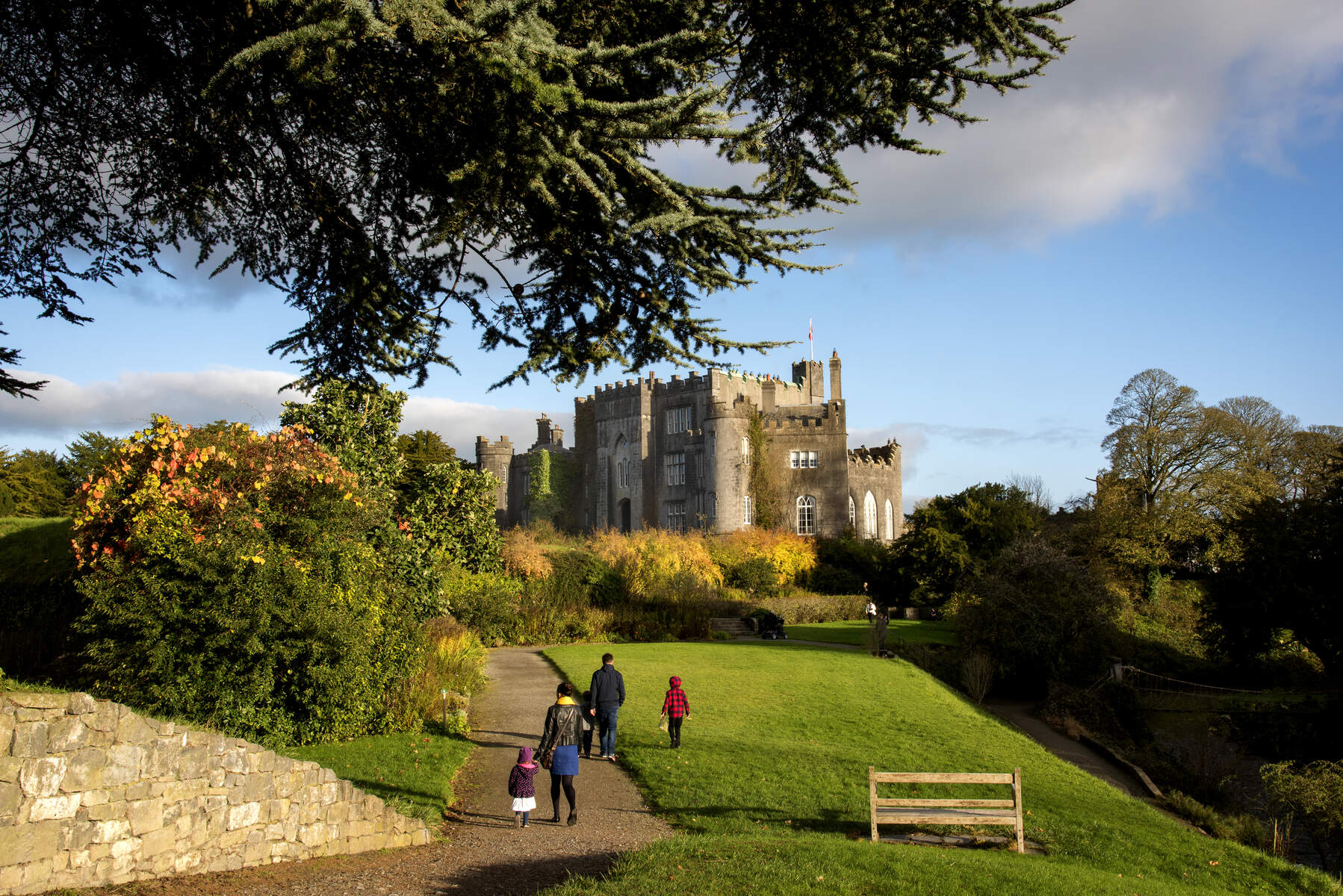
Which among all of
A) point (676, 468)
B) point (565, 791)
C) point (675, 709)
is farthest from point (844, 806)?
point (676, 468)

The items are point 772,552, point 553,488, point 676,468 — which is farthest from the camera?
point 553,488

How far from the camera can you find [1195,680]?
26969 mm

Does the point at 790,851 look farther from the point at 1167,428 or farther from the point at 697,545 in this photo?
the point at 1167,428

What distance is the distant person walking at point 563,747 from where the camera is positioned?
29.8 feet

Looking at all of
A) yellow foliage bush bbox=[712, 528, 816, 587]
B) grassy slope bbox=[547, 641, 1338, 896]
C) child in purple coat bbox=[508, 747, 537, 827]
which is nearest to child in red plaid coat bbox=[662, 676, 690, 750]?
grassy slope bbox=[547, 641, 1338, 896]

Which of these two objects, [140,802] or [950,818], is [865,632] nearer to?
[950,818]

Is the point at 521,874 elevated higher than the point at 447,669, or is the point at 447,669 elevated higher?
the point at 447,669

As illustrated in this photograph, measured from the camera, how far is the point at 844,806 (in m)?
9.92

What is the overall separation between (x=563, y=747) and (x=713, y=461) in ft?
126

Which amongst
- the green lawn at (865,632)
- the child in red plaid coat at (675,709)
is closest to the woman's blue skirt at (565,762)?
the child in red plaid coat at (675,709)

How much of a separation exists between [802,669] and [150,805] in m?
15.8

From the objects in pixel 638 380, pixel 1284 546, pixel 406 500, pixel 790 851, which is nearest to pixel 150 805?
pixel 790 851

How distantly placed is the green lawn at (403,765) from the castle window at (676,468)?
123ft

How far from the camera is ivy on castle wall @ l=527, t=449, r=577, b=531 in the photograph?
177 feet
